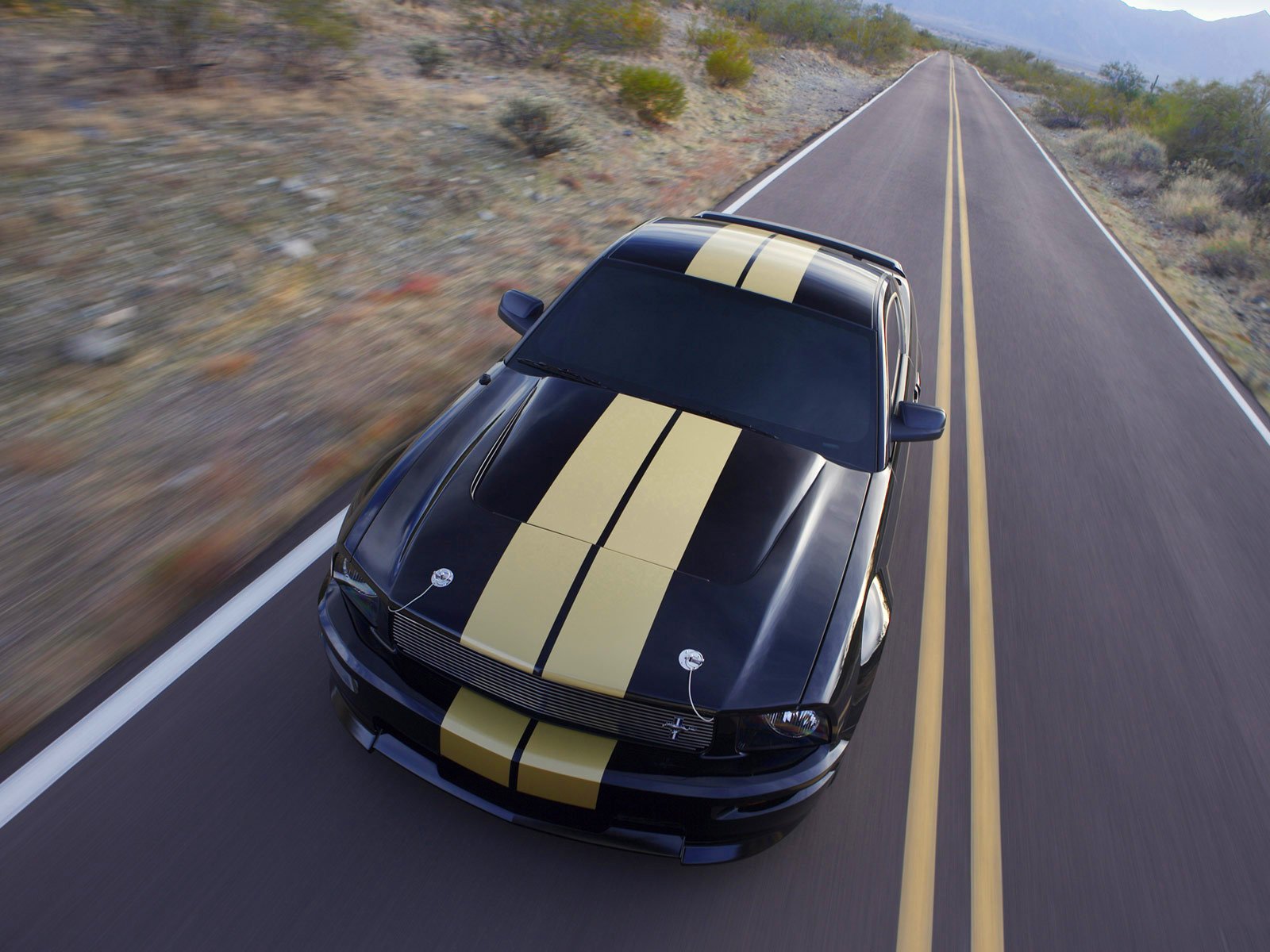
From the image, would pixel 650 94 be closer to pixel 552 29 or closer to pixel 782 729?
pixel 552 29

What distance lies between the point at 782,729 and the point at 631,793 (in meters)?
0.49

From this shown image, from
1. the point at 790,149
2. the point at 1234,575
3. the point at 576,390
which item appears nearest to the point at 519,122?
the point at 790,149

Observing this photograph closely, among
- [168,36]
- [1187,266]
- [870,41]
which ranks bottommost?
[1187,266]

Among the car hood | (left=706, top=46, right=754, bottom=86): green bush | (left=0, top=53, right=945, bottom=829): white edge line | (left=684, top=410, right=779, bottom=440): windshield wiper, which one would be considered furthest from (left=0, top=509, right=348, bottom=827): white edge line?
(left=706, top=46, right=754, bottom=86): green bush

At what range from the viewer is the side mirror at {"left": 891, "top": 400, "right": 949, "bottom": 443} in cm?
344

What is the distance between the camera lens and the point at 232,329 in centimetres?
570

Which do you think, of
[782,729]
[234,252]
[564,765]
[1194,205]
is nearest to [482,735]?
[564,765]

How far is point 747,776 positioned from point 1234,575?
416 centimetres

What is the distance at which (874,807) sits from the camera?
3092 mm

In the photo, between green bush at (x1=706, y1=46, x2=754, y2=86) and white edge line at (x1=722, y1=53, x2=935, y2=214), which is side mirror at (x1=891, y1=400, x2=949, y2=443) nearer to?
white edge line at (x1=722, y1=53, x2=935, y2=214)

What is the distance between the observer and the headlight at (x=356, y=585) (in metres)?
2.57

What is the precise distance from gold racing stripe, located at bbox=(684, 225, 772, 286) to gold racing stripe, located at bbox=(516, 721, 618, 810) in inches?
85.6

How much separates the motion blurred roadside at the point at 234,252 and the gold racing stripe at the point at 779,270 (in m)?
2.35

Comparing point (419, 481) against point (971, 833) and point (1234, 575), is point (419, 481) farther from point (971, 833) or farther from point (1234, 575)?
point (1234, 575)
